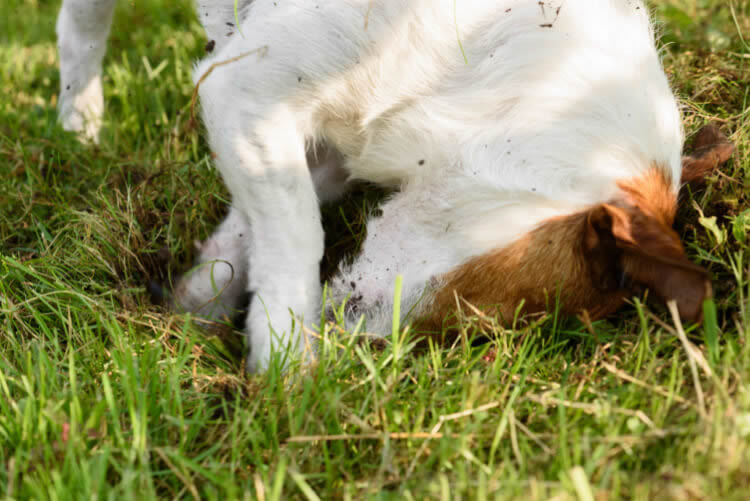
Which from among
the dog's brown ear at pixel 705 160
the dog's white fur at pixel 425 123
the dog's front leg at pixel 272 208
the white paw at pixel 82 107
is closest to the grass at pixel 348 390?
the dog's brown ear at pixel 705 160

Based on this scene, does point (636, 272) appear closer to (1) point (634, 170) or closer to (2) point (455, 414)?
(1) point (634, 170)

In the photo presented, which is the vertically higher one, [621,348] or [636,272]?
[636,272]

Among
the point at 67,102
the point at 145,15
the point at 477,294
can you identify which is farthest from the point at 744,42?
the point at 145,15

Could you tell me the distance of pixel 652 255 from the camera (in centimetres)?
188

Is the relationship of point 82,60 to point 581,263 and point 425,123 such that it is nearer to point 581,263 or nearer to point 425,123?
point 425,123

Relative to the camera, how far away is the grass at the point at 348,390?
1.66 metres

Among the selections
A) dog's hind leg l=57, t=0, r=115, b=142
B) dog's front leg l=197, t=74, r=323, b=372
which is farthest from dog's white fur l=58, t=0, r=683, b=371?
dog's hind leg l=57, t=0, r=115, b=142

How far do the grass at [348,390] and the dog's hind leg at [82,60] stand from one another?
82cm

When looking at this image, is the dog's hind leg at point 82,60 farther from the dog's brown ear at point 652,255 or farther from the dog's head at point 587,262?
the dog's brown ear at point 652,255

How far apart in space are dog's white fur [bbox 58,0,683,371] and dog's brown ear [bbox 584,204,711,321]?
0.11 metres

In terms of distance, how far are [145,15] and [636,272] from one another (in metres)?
4.70

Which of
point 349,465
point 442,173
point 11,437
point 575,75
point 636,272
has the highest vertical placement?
point 575,75

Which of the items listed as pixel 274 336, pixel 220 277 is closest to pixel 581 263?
pixel 274 336

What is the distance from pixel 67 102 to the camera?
388 centimetres
